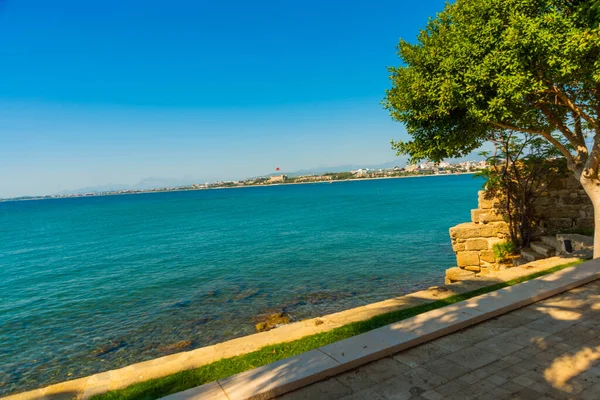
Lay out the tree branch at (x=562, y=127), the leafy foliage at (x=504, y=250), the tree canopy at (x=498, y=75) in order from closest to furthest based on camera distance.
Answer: the tree canopy at (x=498, y=75) < the tree branch at (x=562, y=127) < the leafy foliage at (x=504, y=250)

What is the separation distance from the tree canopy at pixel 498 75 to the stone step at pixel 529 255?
13.5ft

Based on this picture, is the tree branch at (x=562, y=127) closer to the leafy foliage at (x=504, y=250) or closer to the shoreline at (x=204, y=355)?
the leafy foliage at (x=504, y=250)

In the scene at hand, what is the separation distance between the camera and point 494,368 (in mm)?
5227

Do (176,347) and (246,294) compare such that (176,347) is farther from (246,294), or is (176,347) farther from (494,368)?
(494,368)

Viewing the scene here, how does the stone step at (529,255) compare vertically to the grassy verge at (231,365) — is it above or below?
below

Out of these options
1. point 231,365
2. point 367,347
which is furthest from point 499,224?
point 231,365

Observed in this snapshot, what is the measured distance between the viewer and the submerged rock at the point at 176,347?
1248 cm

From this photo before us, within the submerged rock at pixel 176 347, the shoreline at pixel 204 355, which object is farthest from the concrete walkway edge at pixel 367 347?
the submerged rock at pixel 176 347

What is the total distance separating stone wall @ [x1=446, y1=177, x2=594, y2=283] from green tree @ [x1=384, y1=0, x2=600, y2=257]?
11.7 feet

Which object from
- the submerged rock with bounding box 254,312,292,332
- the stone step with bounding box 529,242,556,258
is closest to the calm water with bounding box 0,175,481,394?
the submerged rock with bounding box 254,312,292,332

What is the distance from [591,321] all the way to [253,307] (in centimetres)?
1334

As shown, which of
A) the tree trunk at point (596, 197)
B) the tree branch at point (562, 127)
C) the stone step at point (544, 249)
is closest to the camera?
the tree trunk at point (596, 197)

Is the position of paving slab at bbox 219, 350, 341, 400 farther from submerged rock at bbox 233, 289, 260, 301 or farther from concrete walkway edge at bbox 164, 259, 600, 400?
submerged rock at bbox 233, 289, 260, 301

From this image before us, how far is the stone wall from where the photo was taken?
14.7 m
